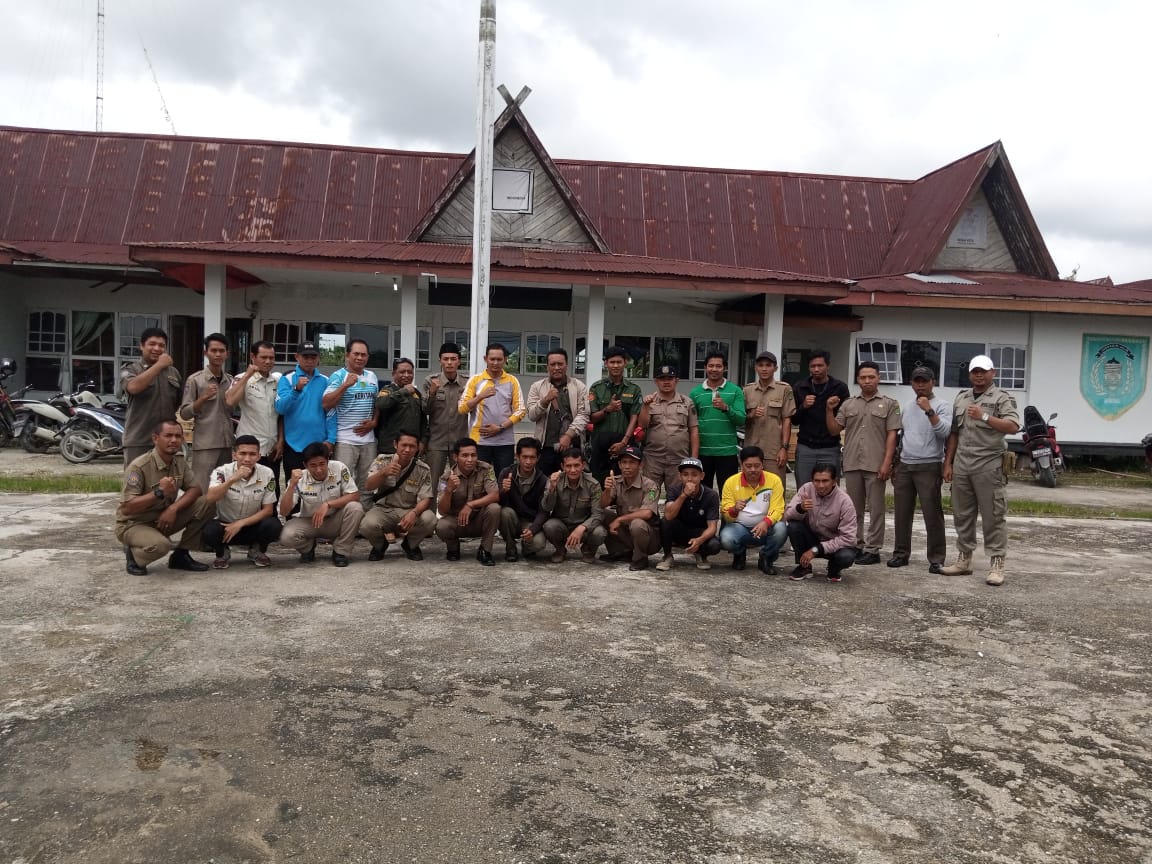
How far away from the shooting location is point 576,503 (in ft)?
22.5

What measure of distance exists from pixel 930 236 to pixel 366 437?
1236 centimetres

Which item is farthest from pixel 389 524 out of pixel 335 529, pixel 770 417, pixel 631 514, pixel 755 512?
pixel 770 417

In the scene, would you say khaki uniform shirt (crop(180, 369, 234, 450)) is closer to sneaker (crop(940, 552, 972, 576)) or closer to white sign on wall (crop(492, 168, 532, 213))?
sneaker (crop(940, 552, 972, 576))

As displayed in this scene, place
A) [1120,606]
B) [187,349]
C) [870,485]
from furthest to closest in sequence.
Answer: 1. [187,349]
2. [870,485]
3. [1120,606]

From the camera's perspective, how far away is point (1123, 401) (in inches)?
610

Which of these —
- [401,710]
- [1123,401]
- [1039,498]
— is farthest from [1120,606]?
[1123,401]

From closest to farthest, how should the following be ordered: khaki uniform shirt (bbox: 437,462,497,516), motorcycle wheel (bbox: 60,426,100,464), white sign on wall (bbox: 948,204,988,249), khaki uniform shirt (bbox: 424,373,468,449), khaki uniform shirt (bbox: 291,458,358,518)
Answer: khaki uniform shirt (bbox: 291,458,358,518) < khaki uniform shirt (bbox: 437,462,497,516) < khaki uniform shirt (bbox: 424,373,468,449) < motorcycle wheel (bbox: 60,426,100,464) < white sign on wall (bbox: 948,204,988,249)

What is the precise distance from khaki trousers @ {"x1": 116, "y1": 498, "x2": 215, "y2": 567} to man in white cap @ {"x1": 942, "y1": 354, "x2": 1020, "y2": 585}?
17.5 ft

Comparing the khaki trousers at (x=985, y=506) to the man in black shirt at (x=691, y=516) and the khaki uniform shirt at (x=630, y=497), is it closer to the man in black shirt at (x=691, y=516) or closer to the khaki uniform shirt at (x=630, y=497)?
the man in black shirt at (x=691, y=516)

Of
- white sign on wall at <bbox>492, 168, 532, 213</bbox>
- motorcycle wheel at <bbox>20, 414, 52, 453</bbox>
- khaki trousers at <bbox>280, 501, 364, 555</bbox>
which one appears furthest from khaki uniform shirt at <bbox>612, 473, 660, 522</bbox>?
motorcycle wheel at <bbox>20, 414, 52, 453</bbox>

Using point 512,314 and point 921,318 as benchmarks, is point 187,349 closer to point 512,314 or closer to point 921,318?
point 512,314

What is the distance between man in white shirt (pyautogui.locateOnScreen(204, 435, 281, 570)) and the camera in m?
6.23

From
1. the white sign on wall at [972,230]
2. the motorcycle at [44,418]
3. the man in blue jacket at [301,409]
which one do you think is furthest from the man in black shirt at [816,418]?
the white sign on wall at [972,230]

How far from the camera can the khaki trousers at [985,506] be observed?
6645 millimetres
